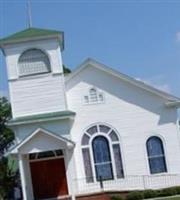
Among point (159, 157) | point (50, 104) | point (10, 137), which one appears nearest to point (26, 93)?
point (50, 104)

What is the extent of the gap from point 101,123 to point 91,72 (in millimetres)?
2884

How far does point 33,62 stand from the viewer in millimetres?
29297

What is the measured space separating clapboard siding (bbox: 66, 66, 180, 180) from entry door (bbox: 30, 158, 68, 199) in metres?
1.15

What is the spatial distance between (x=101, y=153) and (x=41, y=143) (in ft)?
11.3

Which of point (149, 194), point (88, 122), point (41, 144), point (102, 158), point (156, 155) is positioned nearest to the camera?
point (149, 194)

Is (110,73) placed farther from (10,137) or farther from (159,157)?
(10,137)

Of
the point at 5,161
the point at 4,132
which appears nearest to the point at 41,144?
the point at 5,161

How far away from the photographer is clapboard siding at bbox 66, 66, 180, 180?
28609mm

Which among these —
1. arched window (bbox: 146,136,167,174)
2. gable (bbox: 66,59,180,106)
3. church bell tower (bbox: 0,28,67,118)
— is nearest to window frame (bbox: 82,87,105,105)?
gable (bbox: 66,59,180,106)

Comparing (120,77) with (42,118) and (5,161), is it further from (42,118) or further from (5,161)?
(5,161)

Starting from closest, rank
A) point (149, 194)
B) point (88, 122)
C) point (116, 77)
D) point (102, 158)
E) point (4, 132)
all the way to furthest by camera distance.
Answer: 1. point (149, 194)
2. point (102, 158)
3. point (88, 122)
4. point (116, 77)
5. point (4, 132)

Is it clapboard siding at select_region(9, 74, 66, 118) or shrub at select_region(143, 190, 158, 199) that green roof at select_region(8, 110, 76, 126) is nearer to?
clapboard siding at select_region(9, 74, 66, 118)

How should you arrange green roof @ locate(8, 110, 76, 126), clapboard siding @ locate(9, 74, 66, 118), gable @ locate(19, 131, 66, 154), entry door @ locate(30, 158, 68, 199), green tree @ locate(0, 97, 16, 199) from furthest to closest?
green tree @ locate(0, 97, 16, 199), entry door @ locate(30, 158, 68, 199), clapboard siding @ locate(9, 74, 66, 118), green roof @ locate(8, 110, 76, 126), gable @ locate(19, 131, 66, 154)

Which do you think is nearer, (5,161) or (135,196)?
(135,196)
